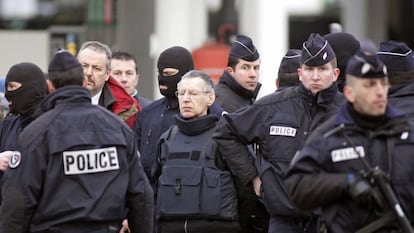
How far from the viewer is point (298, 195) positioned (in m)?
7.25

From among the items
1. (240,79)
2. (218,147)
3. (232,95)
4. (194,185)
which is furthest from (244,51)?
(194,185)

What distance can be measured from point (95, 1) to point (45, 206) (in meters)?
16.1

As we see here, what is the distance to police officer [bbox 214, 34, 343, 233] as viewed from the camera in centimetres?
857

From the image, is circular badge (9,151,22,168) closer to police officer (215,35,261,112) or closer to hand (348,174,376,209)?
hand (348,174,376,209)

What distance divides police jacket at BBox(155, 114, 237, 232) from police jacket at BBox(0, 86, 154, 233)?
1.33 meters

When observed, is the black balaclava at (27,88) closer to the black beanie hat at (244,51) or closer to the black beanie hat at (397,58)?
the black beanie hat at (244,51)

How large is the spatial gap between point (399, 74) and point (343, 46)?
1122mm

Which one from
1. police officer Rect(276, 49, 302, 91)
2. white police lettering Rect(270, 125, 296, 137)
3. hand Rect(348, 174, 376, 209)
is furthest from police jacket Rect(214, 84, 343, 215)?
hand Rect(348, 174, 376, 209)

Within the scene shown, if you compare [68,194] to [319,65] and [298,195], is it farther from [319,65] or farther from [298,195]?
[319,65]

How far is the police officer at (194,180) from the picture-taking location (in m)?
9.30

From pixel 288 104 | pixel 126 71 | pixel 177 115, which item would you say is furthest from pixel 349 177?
pixel 126 71

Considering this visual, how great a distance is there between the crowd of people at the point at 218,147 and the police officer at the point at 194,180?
0.01 m

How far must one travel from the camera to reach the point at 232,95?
10.4 meters

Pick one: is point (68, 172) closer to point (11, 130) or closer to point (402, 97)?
point (11, 130)
